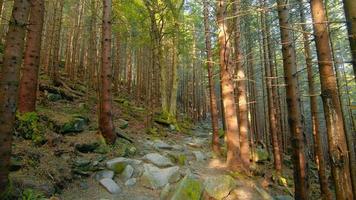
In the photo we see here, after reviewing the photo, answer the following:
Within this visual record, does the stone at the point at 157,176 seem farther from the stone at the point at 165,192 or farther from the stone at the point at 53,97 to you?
the stone at the point at 53,97

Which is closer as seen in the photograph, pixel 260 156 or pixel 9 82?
pixel 9 82

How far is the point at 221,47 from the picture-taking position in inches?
335

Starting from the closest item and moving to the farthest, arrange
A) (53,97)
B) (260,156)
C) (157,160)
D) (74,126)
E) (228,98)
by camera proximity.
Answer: (74,126) < (157,160) < (228,98) < (53,97) < (260,156)

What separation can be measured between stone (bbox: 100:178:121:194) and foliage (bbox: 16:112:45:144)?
5.84 feet

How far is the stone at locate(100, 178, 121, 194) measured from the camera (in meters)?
6.29

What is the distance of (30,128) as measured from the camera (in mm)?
6773

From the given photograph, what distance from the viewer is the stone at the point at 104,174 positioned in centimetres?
668

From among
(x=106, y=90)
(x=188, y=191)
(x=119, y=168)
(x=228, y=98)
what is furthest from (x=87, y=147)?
(x=228, y=98)

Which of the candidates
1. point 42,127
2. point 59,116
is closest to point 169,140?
point 59,116

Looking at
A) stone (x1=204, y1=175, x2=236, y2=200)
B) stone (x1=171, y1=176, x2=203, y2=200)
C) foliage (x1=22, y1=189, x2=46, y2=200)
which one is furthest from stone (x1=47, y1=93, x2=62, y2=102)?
stone (x1=204, y1=175, x2=236, y2=200)

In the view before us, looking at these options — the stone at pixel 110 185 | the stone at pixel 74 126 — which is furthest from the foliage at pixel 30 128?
the stone at pixel 110 185

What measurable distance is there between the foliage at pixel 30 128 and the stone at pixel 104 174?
1534mm

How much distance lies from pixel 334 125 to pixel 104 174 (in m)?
5.06

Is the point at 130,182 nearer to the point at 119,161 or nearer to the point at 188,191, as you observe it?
the point at 119,161
